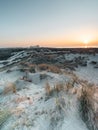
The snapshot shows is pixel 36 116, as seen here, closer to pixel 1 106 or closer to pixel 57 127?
pixel 57 127

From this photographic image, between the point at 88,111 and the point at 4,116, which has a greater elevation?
the point at 88,111

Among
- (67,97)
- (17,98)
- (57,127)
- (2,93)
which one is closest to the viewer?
(57,127)

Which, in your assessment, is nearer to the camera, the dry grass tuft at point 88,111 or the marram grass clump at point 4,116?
the dry grass tuft at point 88,111

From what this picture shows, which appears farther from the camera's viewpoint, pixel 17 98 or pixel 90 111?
pixel 17 98

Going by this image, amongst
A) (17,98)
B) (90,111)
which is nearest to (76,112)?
(90,111)

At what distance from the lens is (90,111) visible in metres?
4.72

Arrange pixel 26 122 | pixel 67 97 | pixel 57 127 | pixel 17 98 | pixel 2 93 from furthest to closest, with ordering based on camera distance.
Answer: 1. pixel 2 93
2. pixel 17 98
3. pixel 67 97
4. pixel 26 122
5. pixel 57 127

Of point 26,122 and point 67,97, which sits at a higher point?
point 67,97

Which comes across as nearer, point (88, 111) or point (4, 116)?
point (88, 111)

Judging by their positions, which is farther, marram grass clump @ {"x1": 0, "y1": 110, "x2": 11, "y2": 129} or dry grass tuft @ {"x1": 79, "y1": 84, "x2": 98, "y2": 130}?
marram grass clump @ {"x1": 0, "y1": 110, "x2": 11, "y2": 129}

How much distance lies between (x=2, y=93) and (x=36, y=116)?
2622 mm

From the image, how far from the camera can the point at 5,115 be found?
4922 mm

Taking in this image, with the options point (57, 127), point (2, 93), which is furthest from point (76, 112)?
point (2, 93)

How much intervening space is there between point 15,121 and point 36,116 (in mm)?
556
